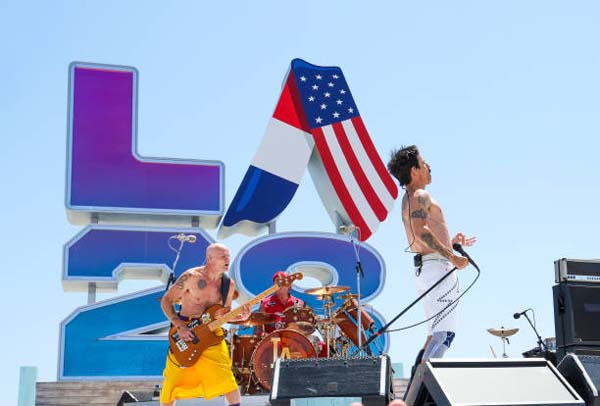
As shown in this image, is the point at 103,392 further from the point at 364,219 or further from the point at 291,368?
the point at 291,368

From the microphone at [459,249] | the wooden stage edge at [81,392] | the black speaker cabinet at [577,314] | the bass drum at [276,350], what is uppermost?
the microphone at [459,249]

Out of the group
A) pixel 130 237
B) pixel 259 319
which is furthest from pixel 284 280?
pixel 130 237

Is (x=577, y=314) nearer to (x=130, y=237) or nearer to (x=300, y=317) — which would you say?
(x=300, y=317)

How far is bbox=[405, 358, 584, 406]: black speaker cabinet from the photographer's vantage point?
5.18m

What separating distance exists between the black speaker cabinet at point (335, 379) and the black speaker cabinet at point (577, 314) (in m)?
1.88

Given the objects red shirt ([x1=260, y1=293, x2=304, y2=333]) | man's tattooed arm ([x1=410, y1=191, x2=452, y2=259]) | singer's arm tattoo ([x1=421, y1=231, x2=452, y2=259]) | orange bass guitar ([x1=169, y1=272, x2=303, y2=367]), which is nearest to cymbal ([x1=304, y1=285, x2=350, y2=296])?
red shirt ([x1=260, y1=293, x2=304, y2=333])

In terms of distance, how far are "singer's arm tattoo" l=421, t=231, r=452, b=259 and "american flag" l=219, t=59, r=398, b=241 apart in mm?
9746

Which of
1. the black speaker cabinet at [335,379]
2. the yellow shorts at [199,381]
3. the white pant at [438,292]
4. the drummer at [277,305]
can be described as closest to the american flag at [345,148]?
the drummer at [277,305]

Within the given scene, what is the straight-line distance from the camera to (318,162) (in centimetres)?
1753

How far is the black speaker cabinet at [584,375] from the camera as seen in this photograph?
5535 millimetres

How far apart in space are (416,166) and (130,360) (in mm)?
9052

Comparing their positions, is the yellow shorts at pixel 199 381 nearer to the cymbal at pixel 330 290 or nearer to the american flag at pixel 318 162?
the cymbal at pixel 330 290

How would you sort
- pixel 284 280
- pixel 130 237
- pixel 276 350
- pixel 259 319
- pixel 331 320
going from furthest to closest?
1. pixel 130 237
2. pixel 331 320
3. pixel 259 319
4. pixel 276 350
5. pixel 284 280

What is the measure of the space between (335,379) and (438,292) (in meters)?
1.43
